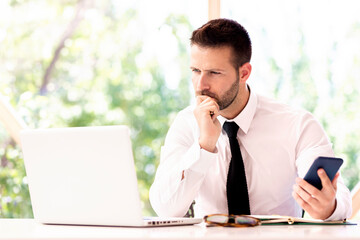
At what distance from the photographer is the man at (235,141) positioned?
258cm

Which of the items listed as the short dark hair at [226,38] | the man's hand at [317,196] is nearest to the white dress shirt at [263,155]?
the short dark hair at [226,38]

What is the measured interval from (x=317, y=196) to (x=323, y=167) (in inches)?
6.0

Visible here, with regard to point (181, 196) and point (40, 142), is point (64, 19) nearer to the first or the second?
point (181, 196)

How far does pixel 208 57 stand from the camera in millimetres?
2736

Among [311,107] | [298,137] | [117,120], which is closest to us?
[298,137]

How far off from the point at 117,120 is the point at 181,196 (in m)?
2.53

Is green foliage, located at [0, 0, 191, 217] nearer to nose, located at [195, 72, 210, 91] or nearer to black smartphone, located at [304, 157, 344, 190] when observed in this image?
nose, located at [195, 72, 210, 91]

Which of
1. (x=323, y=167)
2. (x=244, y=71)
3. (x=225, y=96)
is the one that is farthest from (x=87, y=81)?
(x=323, y=167)

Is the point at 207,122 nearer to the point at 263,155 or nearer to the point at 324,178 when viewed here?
the point at 263,155

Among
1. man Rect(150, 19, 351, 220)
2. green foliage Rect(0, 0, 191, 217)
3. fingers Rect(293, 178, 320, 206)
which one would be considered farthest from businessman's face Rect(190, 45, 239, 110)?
green foliage Rect(0, 0, 191, 217)

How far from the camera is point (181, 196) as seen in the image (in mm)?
2465

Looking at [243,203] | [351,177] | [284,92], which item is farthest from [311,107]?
[243,203]

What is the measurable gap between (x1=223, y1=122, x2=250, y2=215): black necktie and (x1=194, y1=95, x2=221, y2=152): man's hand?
0.68 ft

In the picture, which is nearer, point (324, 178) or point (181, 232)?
point (181, 232)
